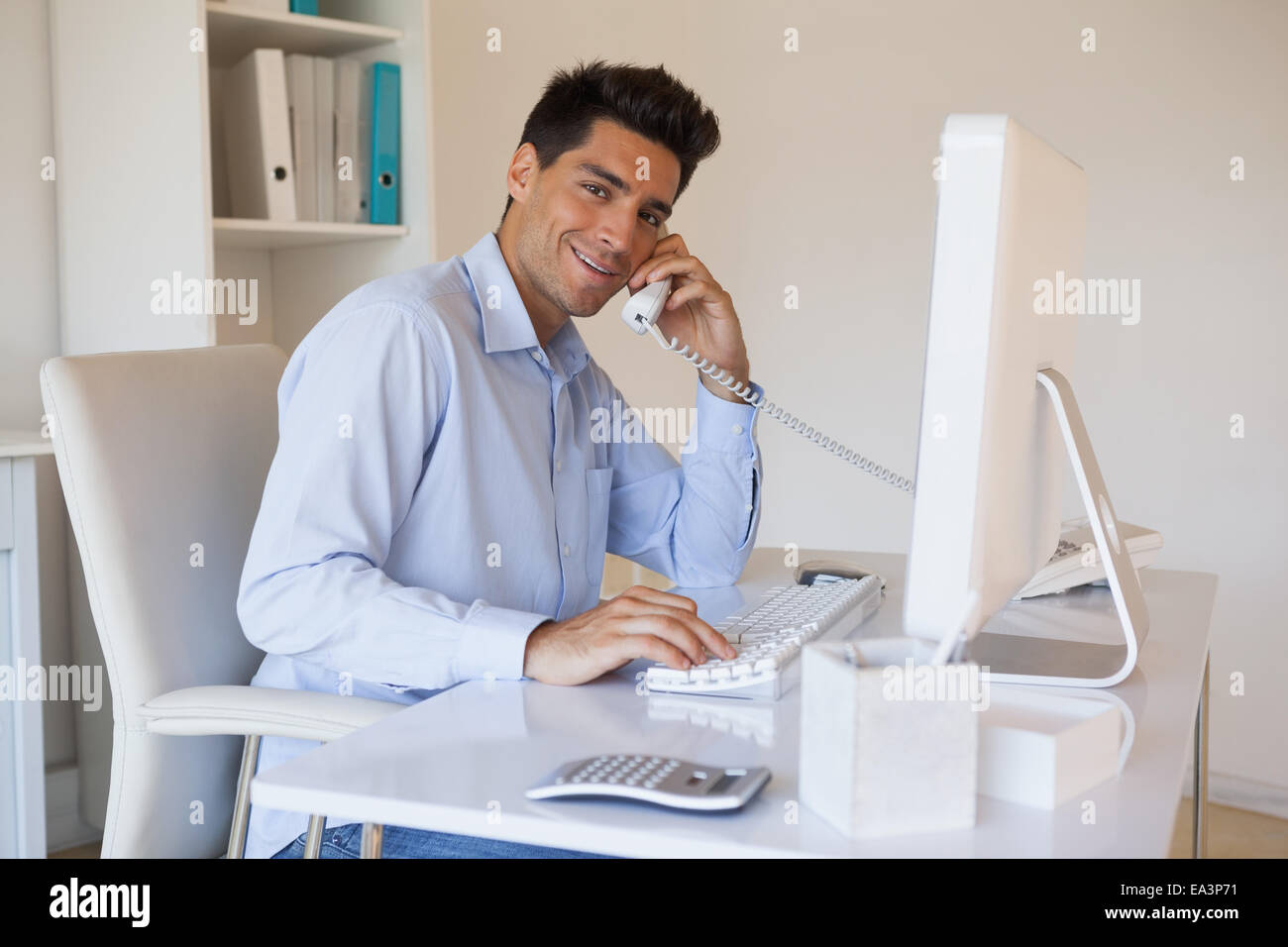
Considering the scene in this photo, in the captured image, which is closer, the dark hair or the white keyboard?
the white keyboard

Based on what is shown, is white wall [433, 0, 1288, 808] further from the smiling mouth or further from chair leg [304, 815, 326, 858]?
chair leg [304, 815, 326, 858]

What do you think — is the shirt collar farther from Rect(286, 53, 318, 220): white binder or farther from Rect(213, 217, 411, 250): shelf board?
Rect(286, 53, 318, 220): white binder

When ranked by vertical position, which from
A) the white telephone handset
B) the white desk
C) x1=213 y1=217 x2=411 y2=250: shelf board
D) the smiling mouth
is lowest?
the white desk

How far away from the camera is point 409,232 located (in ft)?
8.39

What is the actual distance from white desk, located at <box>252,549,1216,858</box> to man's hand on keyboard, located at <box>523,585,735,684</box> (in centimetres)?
2

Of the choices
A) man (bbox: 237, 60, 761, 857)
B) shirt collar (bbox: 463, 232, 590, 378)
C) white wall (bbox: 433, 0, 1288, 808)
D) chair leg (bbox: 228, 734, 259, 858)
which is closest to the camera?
man (bbox: 237, 60, 761, 857)

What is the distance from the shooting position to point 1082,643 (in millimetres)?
1291

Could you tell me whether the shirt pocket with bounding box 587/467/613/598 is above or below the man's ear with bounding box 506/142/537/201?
below

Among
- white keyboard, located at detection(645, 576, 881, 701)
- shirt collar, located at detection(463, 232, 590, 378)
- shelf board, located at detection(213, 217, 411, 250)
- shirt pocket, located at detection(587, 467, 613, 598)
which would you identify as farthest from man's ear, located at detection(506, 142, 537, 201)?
shelf board, located at detection(213, 217, 411, 250)

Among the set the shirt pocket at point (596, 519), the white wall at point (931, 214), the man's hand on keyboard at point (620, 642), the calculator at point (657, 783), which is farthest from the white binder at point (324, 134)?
the calculator at point (657, 783)

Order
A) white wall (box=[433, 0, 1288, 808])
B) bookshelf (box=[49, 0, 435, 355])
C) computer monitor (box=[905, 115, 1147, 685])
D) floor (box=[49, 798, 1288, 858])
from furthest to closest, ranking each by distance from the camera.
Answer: white wall (box=[433, 0, 1288, 808]) < floor (box=[49, 798, 1288, 858]) < bookshelf (box=[49, 0, 435, 355]) < computer monitor (box=[905, 115, 1147, 685])

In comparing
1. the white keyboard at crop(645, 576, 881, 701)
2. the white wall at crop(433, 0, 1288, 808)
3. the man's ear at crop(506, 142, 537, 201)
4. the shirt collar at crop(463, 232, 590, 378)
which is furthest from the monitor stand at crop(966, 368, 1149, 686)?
the white wall at crop(433, 0, 1288, 808)

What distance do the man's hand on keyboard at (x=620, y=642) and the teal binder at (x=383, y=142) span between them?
1631 mm

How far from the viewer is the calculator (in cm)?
78
